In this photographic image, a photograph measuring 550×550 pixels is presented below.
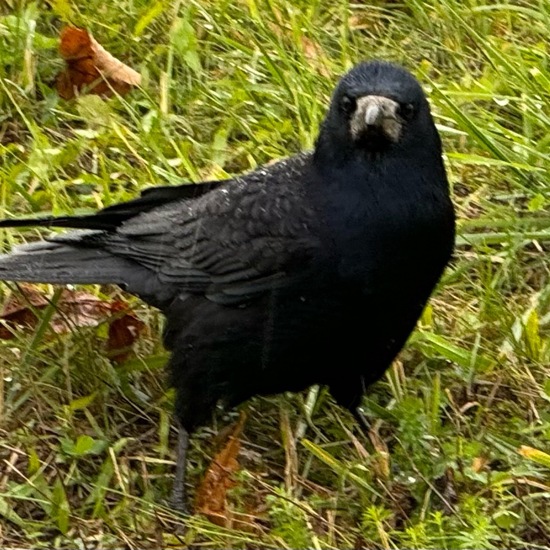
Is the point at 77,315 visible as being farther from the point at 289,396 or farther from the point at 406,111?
the point at 406,111

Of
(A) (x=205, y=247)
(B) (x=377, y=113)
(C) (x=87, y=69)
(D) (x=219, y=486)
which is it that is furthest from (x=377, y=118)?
(C) (x=87, y=69)

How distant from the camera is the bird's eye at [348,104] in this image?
10.7 ft

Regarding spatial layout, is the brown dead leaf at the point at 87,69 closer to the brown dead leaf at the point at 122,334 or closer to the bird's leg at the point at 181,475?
the brown dead leaf at the point at 122,334

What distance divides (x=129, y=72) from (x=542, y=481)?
7.06 ft

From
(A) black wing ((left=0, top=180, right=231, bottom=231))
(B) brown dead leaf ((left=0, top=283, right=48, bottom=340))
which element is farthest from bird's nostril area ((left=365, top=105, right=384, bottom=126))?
(B) brown dead leaf ((left=0, top=283, right=48, bottom=340))

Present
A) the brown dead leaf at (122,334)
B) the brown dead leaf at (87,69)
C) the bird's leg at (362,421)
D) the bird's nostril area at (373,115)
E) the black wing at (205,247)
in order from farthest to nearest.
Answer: the brown dead leaf at (87,69)
the brown dead leaf at (122,334)
the bird's leg at (362,421)
the black wing at (205,247)
the bird's nostril area at (373,115)

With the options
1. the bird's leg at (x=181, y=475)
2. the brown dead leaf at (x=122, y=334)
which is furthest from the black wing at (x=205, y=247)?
the bird's leg at (x=181, y=475)

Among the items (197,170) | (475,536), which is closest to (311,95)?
(197,170)

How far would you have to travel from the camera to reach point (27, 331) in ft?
12.5

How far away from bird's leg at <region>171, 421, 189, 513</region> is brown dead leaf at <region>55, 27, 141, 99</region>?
1609 mm

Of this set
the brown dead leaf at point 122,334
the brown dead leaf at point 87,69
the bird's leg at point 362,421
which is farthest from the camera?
the brown dead leaf at point 87,69

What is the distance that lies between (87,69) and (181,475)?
1859mm

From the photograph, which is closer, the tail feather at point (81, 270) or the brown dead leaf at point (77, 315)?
the tail feather at point (81, 270)

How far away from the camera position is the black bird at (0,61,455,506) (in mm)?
3189
